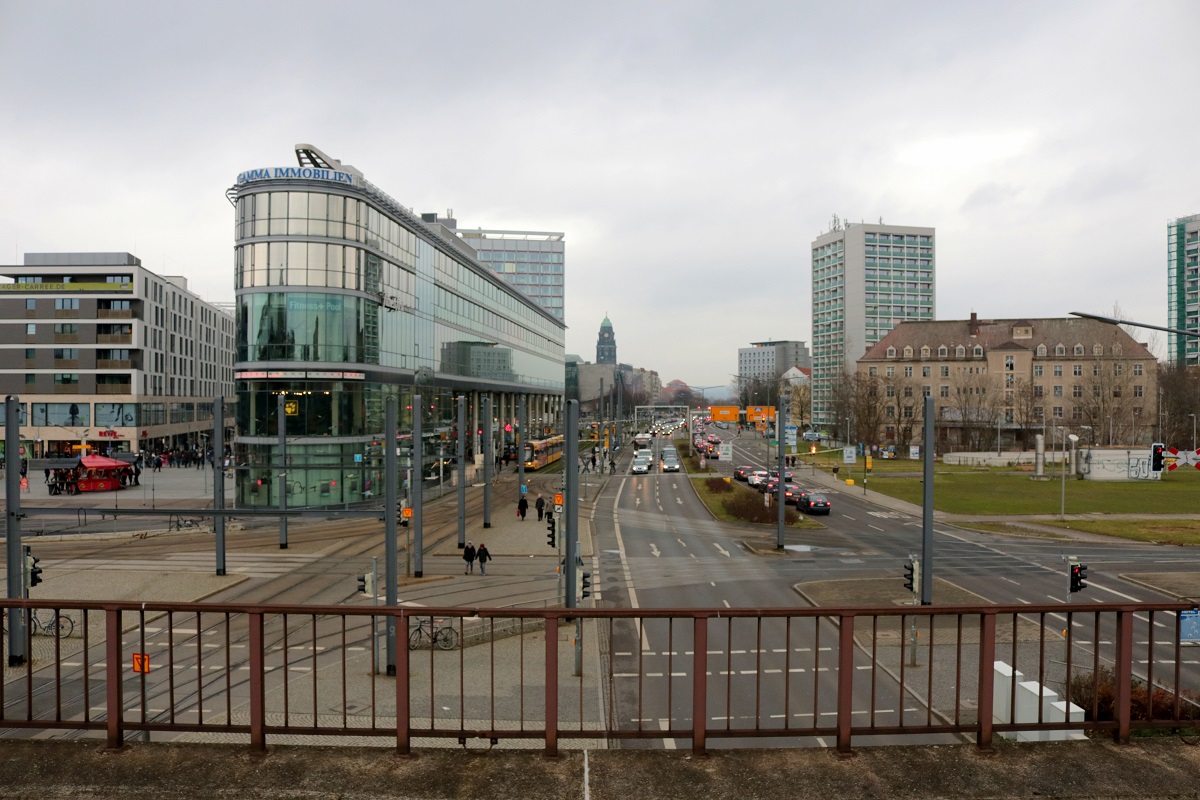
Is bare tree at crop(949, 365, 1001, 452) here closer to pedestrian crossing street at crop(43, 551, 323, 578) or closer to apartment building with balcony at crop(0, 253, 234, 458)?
pedestrian crossing street at crop(43, 551, 323, 578)

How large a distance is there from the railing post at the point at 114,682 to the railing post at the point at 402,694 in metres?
2.10

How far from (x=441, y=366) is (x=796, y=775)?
5976cm

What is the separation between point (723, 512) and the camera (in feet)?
156

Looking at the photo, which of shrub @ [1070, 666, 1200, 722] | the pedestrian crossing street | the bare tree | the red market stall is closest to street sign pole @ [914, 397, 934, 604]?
shrub @ [1070, 666, 1200, 722]

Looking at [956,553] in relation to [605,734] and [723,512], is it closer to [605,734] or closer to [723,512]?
[723,512]

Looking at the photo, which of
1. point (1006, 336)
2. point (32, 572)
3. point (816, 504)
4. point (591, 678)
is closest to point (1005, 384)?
point (1006, 336)

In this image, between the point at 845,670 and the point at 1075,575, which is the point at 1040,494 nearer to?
the point at 1075,575

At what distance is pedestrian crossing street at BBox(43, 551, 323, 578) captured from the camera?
2872cm

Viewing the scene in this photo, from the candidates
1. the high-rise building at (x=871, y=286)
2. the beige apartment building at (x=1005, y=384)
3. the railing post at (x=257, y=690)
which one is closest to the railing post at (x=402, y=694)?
the railing post at (x=257, y=690)

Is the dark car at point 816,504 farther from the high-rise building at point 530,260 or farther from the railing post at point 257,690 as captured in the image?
the high-rise building at point 530,260

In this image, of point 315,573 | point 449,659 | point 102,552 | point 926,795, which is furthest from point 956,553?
point 102,552

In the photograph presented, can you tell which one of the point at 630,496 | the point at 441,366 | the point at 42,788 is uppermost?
the point at 441,366

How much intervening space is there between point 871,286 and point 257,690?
510ft

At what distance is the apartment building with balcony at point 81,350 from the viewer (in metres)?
73.4
